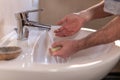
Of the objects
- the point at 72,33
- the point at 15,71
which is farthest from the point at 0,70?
the point at 72,33

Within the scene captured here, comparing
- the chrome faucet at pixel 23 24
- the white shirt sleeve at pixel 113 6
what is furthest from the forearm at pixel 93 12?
the chrome faucet at pixel 23 24

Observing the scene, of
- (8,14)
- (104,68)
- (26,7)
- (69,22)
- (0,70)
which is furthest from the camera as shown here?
(26,7)

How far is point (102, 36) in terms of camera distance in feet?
2.61

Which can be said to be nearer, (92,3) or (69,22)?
(69,22)

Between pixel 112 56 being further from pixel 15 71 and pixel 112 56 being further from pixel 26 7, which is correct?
pixel 26 7

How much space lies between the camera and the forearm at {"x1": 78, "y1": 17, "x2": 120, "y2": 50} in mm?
787

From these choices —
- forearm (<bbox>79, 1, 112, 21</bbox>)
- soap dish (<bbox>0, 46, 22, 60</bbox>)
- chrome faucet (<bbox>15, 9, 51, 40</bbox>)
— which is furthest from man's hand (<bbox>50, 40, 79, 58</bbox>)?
forearm (<bbox>79, 1, 112, 21</bbox>)

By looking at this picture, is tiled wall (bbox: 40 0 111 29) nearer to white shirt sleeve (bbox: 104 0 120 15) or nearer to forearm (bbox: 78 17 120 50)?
white shirt sleeve (bbox: 104 0 120 15)

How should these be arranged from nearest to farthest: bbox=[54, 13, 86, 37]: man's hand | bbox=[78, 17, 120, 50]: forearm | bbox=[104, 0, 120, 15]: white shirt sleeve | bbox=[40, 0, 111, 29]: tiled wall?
1. bbox=[78, 17, 120, 50]: forearm
2. bbox=[104, 0, 120, 15]: white shirt sleeve
3. bbox=[54, 13, 86, 37]: man's hand
4. bbox=[40, 0, 111, 29]: tiled wall

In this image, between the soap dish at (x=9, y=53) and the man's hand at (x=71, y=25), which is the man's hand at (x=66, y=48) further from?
the man's hand at (x=71, y=25)

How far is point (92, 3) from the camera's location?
1.62 metres

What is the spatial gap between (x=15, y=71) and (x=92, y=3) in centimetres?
116

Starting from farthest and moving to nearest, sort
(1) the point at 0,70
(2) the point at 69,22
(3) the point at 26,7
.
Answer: (3) the point at 26,7 → (2) the point at 69,22 → (1) the point at 0,70

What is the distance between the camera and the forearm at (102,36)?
2.58ft
